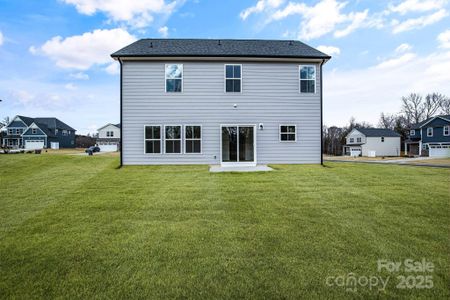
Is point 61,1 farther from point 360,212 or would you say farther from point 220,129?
point 360,212

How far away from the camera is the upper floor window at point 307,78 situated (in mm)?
13516

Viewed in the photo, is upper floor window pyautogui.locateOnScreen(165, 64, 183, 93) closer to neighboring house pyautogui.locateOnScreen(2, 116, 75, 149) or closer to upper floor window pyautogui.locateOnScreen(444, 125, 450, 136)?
upper floor window pyautogui.locateOnScreen(444, 125, 450, 136)

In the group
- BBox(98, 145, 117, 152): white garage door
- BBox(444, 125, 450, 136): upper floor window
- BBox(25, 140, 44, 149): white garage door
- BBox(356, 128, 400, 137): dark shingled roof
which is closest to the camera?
BBox(444, 125, 450, 136): upper floor window

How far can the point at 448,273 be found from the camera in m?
3.12

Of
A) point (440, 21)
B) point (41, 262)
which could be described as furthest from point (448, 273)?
point (440, 21)

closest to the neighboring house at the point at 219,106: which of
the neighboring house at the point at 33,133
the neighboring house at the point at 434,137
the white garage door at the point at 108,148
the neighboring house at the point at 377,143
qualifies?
the white garage door at the point at 108,148

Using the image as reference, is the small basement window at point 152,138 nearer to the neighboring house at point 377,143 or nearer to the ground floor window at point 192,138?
the ground floor window at point 192,138

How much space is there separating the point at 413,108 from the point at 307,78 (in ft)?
196

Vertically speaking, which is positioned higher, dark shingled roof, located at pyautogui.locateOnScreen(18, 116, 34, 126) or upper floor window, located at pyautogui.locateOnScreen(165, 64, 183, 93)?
dark shingled roof, located at pyautogui.locateOnScreen(18, 116, 34, 126)

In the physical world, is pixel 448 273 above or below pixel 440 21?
below

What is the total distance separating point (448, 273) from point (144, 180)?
8364mm

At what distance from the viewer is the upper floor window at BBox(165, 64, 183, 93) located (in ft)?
43.0

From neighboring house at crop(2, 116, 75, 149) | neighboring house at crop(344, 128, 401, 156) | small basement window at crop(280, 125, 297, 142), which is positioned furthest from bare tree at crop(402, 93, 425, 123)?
neighboring house at crop(2, 116, 75, 149)

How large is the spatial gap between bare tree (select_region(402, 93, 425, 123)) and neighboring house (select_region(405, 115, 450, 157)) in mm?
16453
